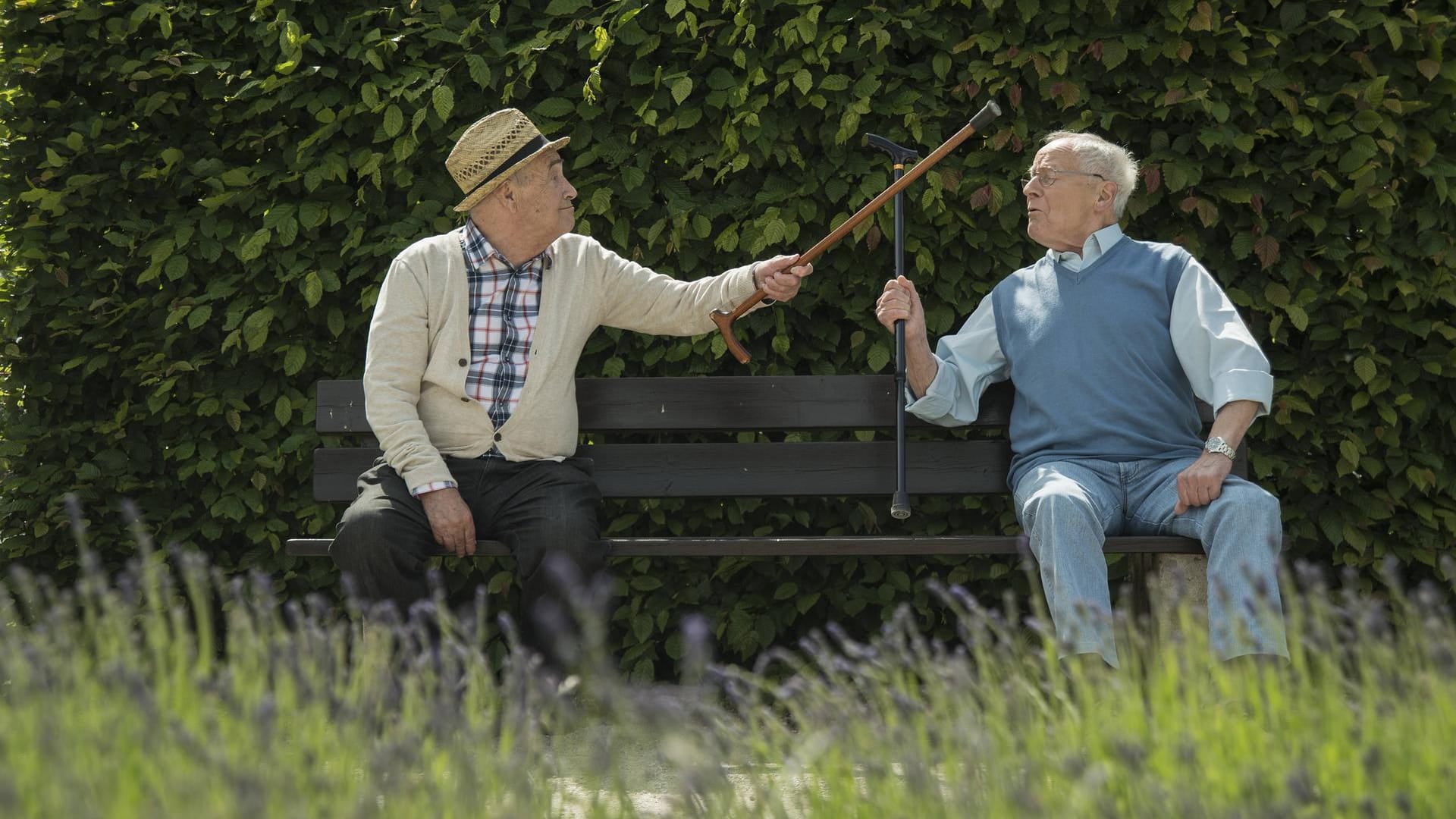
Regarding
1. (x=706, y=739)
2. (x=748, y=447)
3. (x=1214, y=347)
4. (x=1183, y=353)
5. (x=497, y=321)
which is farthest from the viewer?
(x=748, y=447)

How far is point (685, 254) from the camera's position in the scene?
440cm

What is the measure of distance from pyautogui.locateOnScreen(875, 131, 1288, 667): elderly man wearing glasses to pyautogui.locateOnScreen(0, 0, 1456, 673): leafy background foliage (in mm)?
419

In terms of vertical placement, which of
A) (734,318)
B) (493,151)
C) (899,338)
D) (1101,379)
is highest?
(493,151)

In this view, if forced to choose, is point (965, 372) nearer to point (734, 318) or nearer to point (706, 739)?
point (734, 318)

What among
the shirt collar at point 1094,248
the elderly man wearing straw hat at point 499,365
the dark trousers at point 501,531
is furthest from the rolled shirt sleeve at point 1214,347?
the dark trousers at point 501,531

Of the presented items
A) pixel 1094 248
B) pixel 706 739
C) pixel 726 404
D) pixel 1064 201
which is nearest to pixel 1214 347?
pixel 1094 248

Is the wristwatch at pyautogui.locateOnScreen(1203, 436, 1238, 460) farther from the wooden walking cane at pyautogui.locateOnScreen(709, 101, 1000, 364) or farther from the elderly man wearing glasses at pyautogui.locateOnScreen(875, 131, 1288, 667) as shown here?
the wooden walking cane at pyautogui.locateOnScreen(709, 101, 1000, 364)

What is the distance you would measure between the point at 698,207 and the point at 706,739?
2628mm

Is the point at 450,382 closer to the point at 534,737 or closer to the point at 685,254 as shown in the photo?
the point at 685,254

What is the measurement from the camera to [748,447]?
4.07 m

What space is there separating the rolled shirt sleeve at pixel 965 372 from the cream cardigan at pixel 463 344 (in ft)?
1.80

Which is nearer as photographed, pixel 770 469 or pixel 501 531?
pixel 501 531

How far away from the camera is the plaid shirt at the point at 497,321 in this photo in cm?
382

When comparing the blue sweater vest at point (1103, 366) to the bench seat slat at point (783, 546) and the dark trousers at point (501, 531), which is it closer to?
the bench seat slat at point (783, 546)
